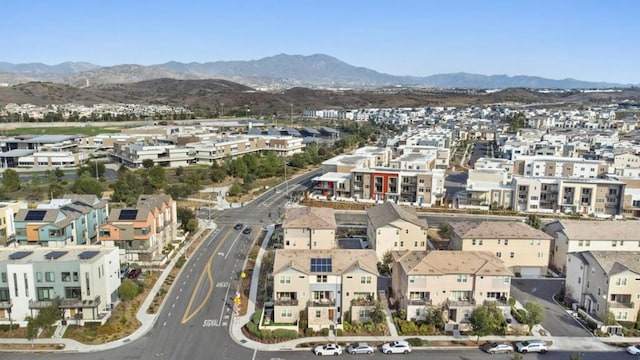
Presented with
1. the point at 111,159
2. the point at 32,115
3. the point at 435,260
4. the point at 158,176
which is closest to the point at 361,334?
the point at 435,260

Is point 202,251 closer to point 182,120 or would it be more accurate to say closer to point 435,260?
point 435,260

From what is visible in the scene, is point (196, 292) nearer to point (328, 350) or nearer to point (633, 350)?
point (328, 350)

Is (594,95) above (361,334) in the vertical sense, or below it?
above

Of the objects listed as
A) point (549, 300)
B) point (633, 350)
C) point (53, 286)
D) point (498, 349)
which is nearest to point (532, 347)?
point (498, 349)

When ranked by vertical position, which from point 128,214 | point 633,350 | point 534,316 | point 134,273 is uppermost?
point 128,214

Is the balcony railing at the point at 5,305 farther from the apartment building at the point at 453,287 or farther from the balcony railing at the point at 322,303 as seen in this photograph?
the apartment building at the point at 453,287

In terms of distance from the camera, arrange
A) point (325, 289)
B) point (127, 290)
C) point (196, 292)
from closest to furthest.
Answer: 1. point (325, 289)
2. point (127, 290)
3. point (196, 292)

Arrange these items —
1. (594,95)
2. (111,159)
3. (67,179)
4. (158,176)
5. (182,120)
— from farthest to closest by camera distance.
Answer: (594,95) → (182,120) → (111,159) → (67,179) → (158,176)

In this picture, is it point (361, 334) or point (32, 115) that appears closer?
point (361, 334)
